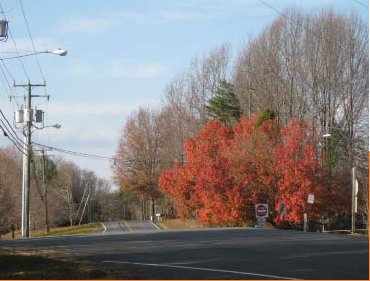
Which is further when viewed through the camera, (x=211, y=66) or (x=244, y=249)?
(x=211, y=66)

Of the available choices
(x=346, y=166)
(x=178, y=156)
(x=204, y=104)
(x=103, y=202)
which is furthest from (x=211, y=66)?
(x=103, y=202)

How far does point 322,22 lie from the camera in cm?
6031

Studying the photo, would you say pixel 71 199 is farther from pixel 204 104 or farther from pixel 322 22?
pixel 322 22

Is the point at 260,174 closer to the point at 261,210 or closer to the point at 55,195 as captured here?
the point at 261,210

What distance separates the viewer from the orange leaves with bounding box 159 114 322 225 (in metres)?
49.1

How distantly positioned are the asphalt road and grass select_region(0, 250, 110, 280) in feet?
2.35

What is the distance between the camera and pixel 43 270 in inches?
531

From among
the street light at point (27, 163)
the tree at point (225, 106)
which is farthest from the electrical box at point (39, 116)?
the tree at point (225, 106)

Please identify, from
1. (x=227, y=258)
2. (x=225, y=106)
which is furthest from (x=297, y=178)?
(x=227, y=258)

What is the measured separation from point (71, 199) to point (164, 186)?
4307cm

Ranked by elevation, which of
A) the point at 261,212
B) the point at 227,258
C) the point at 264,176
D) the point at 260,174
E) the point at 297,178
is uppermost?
the point at 260,174

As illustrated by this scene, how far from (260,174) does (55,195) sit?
52.3m

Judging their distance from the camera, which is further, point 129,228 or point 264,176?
point 129,228

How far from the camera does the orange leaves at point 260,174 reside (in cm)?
4906
